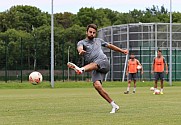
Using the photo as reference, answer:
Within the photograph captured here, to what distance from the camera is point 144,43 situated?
201 ft

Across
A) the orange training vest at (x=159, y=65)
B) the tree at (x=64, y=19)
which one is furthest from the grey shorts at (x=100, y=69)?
the tree at (x=64, y=19)

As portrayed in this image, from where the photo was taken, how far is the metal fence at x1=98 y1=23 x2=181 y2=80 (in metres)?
56.4

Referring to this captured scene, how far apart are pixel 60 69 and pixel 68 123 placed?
134ft

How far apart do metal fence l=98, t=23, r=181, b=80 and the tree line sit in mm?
5791

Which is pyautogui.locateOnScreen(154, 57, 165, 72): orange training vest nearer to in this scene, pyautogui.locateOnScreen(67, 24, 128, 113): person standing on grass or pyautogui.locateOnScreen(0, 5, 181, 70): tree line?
pyautogui.locateOnScreen(67, 24, 128, 113): person standing on grass

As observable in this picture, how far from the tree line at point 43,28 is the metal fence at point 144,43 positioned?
579 centimetres

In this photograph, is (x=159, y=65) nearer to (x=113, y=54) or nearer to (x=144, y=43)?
(x=113, y=54)

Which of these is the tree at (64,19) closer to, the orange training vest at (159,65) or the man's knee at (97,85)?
the orange training vest at (159,65)

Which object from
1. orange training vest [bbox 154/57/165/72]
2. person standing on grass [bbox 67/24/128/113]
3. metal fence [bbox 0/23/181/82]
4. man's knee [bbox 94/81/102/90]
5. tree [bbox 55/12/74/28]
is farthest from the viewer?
tree [bbox 55/12/74/28]

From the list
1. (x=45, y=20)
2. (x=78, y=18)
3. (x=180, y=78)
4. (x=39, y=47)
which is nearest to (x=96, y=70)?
(x=39, y=47)

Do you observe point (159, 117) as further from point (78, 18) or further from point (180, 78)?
point (78, 18)

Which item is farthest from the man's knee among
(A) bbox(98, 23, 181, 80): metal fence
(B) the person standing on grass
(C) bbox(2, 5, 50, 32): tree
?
(C) bbox(2, 5, 50, 32): tree

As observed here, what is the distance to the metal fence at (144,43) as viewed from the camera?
5644 centimetres

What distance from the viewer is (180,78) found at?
5634 cm
